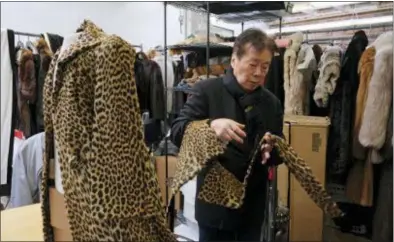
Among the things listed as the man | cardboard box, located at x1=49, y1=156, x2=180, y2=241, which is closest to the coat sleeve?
the man

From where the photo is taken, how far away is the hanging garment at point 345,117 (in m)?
1.67

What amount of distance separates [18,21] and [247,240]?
2.23 m

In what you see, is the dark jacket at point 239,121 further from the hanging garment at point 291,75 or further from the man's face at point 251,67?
the hanging garment at point 291,75

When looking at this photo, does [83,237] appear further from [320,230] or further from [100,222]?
[320,230]

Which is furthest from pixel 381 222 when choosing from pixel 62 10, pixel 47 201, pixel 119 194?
pixel 62 10

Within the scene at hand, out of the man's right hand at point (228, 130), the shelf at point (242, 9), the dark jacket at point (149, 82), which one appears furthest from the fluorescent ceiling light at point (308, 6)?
the man's right hand at point (228, 130)

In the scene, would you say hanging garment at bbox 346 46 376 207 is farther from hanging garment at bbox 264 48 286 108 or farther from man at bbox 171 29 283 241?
man at bbox 171 29 283 241

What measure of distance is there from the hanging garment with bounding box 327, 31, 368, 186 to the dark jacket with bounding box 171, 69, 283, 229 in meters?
0.68

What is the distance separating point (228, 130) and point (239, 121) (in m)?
0.13

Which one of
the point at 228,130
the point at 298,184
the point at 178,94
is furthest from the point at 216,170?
the point at 178,94

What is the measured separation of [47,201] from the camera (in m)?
0.95

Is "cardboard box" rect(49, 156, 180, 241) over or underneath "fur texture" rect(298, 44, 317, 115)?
underneath

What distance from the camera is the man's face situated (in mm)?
1040

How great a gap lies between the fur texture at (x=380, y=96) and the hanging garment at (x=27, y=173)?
1.37 m
